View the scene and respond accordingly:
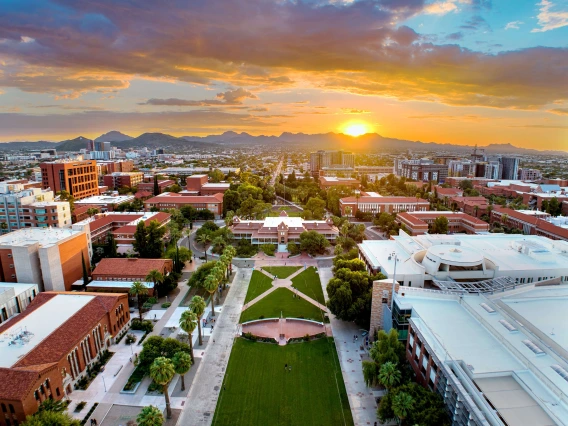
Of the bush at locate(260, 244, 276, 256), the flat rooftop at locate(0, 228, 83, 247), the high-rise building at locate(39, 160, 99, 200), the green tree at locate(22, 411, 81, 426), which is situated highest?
the high-rise building at locate(39, 160, 99, 200)

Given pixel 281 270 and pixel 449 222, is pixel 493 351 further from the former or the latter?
pixel 449 222

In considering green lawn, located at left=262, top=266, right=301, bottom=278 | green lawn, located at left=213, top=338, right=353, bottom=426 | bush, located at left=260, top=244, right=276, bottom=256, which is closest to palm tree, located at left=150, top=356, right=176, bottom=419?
green lawn, located at left=213, top=338, right=353, bottom=426

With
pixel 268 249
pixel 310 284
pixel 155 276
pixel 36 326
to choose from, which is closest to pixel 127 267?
pixel 155 276

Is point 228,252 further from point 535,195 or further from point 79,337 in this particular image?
point 535,195

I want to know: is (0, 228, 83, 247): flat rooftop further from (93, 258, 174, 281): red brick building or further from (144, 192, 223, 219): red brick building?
(144, 192, 223, 219): red brick building

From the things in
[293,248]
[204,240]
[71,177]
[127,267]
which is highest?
[71,177]

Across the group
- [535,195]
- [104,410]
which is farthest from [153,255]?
[535,195]

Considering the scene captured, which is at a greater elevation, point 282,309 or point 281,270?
point 281,270
